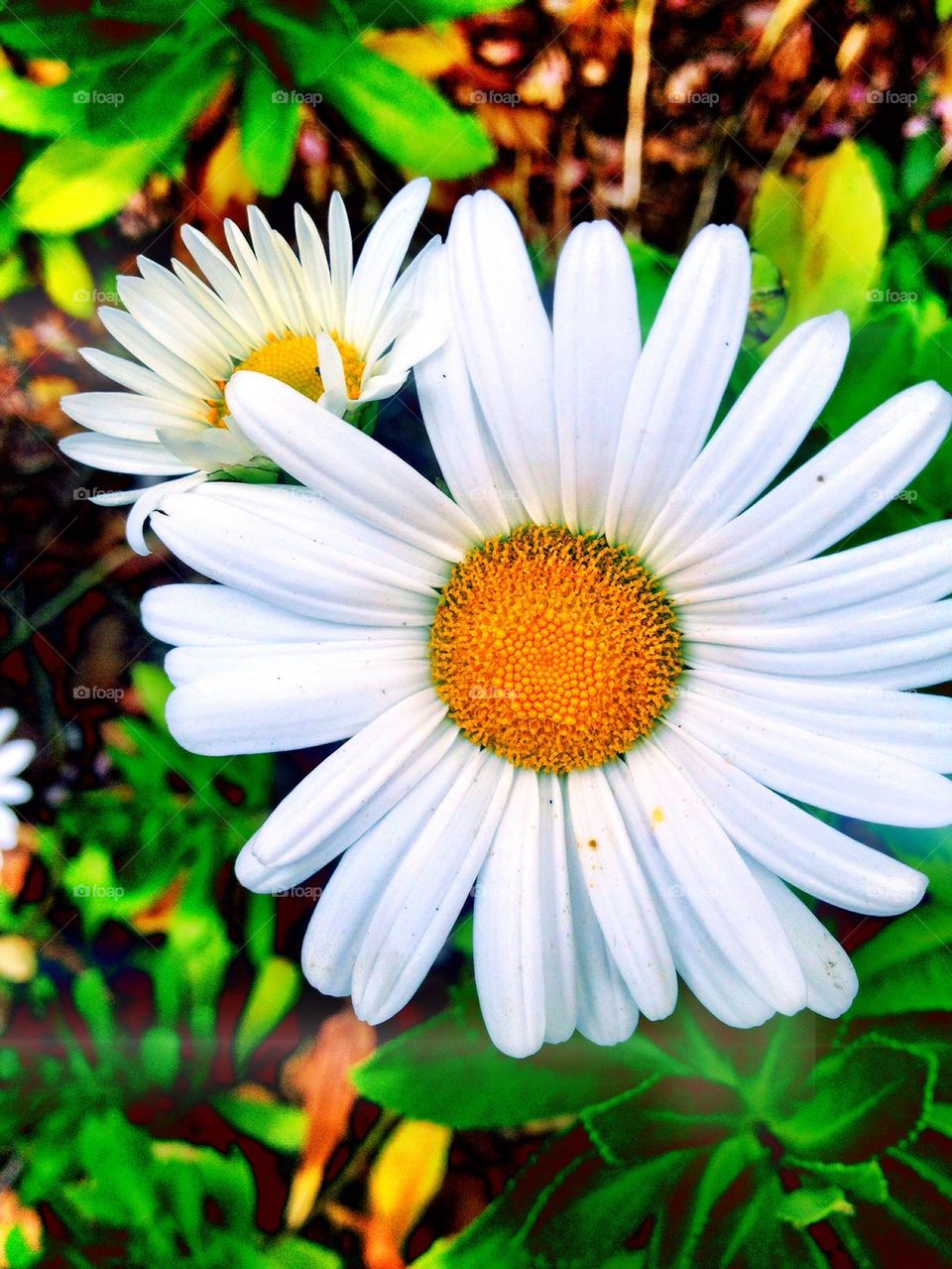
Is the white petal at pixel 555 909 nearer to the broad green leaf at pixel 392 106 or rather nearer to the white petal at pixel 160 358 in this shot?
the white petal at pixel 160 358

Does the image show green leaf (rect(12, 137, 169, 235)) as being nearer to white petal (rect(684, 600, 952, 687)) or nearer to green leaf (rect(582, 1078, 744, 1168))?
white petal (rect(684, 600, 952, 687))

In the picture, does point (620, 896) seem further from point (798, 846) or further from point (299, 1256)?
point (299, 1256)

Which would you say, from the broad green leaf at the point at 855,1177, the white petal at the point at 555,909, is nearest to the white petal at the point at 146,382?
the white petal at the point at 555,909

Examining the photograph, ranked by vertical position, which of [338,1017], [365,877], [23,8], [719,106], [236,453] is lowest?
[338,1017]

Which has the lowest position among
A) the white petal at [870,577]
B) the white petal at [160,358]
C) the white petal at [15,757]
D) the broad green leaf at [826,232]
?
the white petal at [15,757]

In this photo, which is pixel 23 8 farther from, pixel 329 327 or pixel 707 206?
pixel 707 206

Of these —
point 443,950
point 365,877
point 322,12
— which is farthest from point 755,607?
point 322,12

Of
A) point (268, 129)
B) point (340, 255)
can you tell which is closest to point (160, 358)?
point (340, 255)

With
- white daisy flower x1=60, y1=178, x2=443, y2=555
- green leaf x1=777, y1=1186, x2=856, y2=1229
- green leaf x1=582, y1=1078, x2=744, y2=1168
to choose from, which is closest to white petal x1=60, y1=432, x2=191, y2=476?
white daisy flower x1=60, y1=178, x2=443, y2=555
